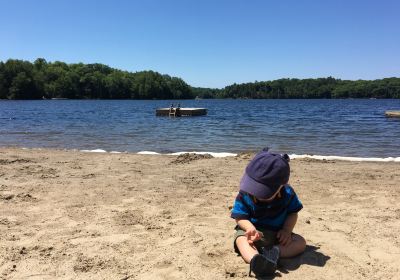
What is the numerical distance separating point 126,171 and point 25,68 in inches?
4707

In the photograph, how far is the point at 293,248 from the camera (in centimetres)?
391

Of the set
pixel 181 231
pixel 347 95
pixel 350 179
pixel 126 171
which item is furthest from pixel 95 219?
pixel 347 95

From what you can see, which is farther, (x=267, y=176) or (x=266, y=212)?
(x=266, y=212)

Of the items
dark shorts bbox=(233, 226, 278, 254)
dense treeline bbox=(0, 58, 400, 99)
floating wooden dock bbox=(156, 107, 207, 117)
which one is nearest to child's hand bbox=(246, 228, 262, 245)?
dark shorts bbox=(233, 226, 278, 254)

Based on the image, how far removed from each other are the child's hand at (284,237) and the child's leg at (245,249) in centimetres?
28

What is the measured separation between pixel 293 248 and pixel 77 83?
133 meters

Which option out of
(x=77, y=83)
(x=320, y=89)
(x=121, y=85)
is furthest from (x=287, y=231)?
(x=320, y=89)

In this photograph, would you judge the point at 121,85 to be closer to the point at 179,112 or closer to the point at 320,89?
the point at 320,89

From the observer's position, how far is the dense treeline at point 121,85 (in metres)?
113

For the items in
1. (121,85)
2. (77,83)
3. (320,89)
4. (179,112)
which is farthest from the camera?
(320,89)

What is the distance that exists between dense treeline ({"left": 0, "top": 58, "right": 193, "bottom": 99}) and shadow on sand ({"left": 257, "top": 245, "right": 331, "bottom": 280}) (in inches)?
4598

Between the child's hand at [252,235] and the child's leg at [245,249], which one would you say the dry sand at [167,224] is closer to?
the child's leg at [245,249]

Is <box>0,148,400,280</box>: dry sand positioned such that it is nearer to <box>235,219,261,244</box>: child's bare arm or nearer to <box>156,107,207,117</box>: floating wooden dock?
<box>235,219,261,244</box>: child's bare arm

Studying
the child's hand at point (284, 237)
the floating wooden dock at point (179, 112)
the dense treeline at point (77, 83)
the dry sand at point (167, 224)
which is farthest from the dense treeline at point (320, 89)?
the child's hand at point (284, 237)
